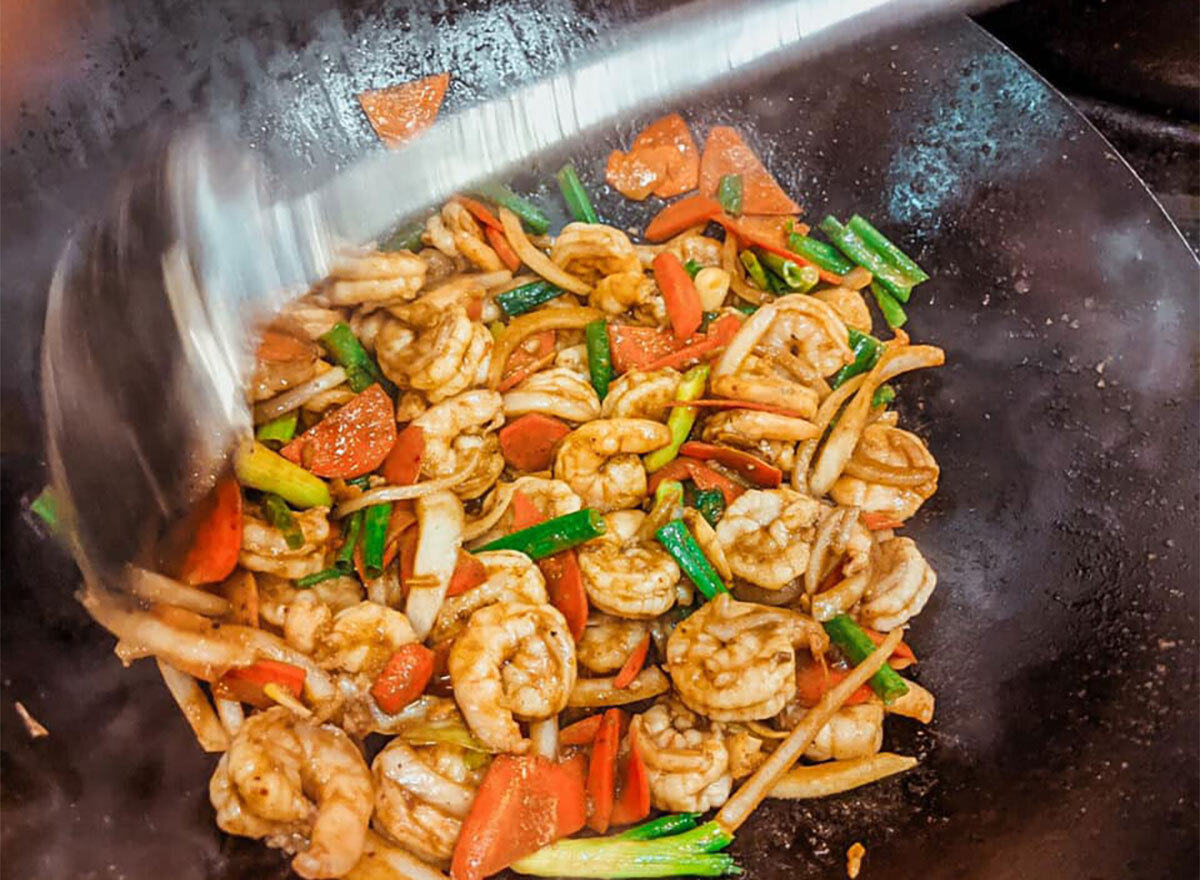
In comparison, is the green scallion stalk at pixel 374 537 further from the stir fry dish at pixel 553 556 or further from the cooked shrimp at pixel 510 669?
the cooked shrimp at pixel 510 669

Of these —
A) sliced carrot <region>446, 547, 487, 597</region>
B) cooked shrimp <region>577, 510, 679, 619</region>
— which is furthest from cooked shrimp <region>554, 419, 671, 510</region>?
sliced carrot <region>446, 547, 487, 597</region>

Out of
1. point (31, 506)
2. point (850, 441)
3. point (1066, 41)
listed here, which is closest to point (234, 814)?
point (31, 506)

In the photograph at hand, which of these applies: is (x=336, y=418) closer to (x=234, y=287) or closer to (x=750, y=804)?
(x=234, y=287)

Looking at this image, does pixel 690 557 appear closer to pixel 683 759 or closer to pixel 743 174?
pixel 683 759

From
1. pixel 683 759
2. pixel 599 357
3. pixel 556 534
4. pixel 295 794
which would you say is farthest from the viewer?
pixel 599 357

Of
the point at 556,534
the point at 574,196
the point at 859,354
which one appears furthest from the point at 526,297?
the point at 859,354

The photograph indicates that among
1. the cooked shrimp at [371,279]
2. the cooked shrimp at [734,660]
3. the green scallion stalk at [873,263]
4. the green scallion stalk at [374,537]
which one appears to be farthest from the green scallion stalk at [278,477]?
the green scallion stalk at [873,263]

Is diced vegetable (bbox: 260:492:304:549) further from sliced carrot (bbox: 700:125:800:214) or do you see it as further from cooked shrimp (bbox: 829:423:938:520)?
sliced carrot (bbox: 700:125:800:214)
